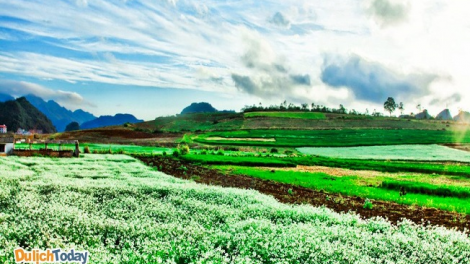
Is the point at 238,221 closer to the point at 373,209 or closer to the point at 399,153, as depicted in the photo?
the point at 373,209

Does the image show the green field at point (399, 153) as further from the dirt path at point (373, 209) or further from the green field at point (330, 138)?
the dirt path at point (373, 209)

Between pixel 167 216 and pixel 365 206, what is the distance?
12943 mm

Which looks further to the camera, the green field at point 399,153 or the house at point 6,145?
the green field at point 399,153

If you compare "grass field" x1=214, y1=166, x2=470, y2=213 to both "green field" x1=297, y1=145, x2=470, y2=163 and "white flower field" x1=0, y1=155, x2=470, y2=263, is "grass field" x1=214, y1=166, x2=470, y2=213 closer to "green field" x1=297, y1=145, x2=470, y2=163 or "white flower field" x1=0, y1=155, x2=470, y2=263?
"white flower field" x1=0, y1=155, x2=470, y2=263

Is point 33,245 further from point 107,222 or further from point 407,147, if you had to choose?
point 407,147

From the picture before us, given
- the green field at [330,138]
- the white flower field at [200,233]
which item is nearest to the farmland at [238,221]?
the white flower field at [200,233]

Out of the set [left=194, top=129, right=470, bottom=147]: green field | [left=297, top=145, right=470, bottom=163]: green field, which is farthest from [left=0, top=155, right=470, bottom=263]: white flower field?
[left=194, top=129, right=470, bottom=147]: green field

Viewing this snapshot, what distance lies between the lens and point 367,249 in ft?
40.5

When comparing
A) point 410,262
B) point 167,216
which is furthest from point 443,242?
point 167,216

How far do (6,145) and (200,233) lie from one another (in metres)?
49.7

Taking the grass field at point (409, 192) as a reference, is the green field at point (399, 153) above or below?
above

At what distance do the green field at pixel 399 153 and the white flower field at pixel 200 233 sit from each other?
60.6 meters

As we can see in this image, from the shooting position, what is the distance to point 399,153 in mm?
83625

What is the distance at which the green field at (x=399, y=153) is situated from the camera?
74.4 metres
